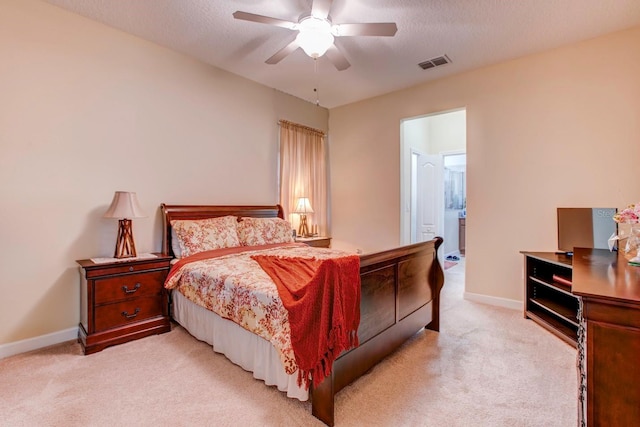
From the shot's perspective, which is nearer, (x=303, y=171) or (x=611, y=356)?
(x=611, y=356)

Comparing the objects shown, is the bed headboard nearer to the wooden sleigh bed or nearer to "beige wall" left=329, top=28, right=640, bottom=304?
the wooden sleigh bed

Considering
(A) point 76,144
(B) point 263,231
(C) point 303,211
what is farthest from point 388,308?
(A) point 76,144

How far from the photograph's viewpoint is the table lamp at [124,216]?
8.95ft

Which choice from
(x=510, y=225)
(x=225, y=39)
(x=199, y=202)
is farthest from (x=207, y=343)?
(x=510, y=225)

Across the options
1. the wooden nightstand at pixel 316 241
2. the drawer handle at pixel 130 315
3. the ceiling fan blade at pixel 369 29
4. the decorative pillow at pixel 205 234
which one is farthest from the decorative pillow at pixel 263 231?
the ceiling fan blade at pixel 369 29

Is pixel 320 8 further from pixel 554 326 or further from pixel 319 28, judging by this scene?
pixel 554 326

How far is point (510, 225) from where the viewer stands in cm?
358

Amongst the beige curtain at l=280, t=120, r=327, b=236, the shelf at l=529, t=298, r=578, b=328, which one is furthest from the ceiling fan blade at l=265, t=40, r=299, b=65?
the shelf at l=529, t=298, r=578, b=328

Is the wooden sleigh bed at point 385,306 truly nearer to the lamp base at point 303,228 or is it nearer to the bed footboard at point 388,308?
the bed footboard at point 388,308

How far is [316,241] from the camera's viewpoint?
4.62 metres

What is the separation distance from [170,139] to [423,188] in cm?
399

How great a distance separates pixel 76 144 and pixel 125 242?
3.22 feet

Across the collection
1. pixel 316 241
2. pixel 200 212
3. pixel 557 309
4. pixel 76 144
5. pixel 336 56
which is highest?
pixel 336 56

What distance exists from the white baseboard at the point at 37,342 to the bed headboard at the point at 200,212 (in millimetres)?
1039
